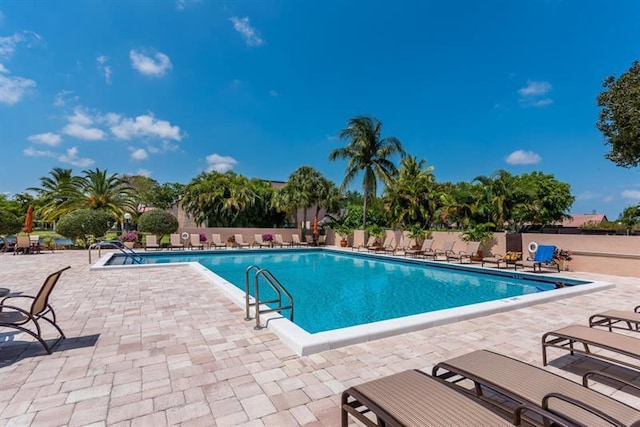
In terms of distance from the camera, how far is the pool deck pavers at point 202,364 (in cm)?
259

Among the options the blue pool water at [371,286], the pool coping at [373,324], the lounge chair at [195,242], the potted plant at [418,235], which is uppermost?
the potted plant at [418,235]

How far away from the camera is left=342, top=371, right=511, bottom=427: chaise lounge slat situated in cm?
173

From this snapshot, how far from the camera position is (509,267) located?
38.7 ft

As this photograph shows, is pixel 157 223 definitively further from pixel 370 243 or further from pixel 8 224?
pixel 370 243

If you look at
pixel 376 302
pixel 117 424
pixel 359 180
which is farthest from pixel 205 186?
pixel 117 424

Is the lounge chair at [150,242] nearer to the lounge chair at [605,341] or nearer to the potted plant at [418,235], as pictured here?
the potted plant at [418,235]

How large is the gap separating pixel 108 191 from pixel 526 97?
30712 millimetres

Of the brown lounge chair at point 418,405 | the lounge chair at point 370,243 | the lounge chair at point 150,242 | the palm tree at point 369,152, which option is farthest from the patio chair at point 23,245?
the brown lounge chair at point 418,405

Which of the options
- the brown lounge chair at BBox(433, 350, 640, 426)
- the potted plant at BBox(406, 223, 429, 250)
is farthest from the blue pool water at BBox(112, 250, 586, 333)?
the brown lounge chair at BBox(433, 350, 640, 426)

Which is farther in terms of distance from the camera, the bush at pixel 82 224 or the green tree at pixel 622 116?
the bush at pixel 82 224

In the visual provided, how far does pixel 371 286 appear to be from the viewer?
1031 cm

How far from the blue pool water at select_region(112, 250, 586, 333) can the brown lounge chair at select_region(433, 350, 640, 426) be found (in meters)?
3.96

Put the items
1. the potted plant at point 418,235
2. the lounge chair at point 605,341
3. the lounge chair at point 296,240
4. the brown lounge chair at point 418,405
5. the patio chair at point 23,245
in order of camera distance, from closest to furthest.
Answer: the brown lounge chair at point 418,405, the lounge chair at point 605,341, the patio chair at point 23,245, the potted plant at point 418,235, the lounge chair at point 296,240

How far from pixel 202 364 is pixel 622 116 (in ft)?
55.2
